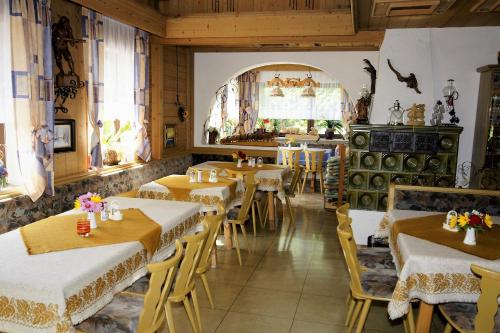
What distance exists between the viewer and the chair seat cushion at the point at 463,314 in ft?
8.08

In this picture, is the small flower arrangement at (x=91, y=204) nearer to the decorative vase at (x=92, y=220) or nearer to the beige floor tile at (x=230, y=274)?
the decorative vase at (x=92, y=220)

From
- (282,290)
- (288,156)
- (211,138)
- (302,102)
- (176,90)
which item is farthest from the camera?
(302,102)

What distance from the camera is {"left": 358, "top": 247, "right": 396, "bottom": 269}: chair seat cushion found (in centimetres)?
325

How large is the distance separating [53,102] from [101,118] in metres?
0.93

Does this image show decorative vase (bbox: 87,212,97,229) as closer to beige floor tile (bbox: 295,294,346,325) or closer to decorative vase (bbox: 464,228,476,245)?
beige floor tile (bbox: 295,294,346,325)

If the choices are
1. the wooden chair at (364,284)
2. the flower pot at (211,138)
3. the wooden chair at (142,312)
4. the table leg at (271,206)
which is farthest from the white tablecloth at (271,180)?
the wooden chair at (142,312)

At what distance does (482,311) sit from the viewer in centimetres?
231

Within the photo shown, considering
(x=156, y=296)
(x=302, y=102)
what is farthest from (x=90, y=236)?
(x=302, y=102)

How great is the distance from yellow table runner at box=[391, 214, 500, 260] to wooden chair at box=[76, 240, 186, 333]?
5.63 feet

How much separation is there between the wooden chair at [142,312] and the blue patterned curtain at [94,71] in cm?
304

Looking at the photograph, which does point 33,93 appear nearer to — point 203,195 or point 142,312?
point 203,195

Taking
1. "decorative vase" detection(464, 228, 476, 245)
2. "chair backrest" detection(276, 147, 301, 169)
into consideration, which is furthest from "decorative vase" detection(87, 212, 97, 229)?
"chair backrest" detection(276, 147, 301, 169)

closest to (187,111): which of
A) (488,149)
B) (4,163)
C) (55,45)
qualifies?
(55,45)

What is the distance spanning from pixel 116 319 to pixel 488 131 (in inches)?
194
